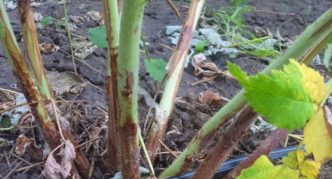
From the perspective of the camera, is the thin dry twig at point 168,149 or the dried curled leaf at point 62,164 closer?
the dried curled leaf at point 62,164

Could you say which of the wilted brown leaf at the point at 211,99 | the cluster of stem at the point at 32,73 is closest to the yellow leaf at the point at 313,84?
the cluster of stem at the point at 32,73

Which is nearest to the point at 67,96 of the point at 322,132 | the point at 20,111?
the point at 20,111

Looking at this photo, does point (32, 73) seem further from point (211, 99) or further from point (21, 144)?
point (211, 99)

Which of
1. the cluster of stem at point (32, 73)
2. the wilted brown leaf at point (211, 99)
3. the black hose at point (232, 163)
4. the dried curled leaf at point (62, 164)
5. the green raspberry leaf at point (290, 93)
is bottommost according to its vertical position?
the black hose at point (232, 163)

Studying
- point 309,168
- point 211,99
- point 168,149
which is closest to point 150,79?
point 211,99

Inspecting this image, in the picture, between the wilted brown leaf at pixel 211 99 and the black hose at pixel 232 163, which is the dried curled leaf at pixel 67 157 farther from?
the wilted brown leaf at pixel 211 99

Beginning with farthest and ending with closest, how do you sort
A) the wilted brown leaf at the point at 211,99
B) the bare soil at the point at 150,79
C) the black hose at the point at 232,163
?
1. the wilted brown leaf at the point at 211,99
2. the bare soil at the point at 150,79
3. the black hose at the point at 232,163
